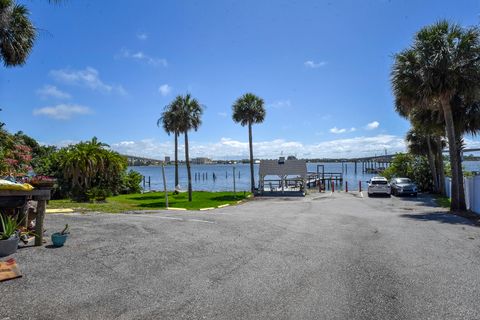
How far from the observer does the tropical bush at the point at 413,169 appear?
Result: 1675 inches

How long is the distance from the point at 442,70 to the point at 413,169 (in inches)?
1019

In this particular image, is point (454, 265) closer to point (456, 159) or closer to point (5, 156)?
point (456, 159)

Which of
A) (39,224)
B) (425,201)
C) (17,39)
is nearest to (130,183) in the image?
(425,201)

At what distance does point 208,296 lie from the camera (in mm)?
6598

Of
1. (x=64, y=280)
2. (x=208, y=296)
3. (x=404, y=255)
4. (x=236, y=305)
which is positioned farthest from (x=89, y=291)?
(x=404, y=255)

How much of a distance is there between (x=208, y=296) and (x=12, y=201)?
17.6 feet

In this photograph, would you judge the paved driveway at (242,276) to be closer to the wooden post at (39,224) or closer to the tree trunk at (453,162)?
the wooden post at (39,224)

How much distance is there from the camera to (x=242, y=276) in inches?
306

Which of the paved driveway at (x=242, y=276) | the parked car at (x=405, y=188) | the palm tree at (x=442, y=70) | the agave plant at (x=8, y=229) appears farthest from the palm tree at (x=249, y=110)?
the agave plant at (x=8, y=229)

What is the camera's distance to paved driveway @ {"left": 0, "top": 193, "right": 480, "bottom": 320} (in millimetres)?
5977

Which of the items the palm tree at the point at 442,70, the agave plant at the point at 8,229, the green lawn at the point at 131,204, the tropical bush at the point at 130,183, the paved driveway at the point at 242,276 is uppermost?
the palm tree at the point at 442,70

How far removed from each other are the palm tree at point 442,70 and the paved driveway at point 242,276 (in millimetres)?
10664

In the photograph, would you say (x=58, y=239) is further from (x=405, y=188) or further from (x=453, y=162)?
(x=405, y=188)

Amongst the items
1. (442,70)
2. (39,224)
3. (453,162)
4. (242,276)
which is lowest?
(242,276)
